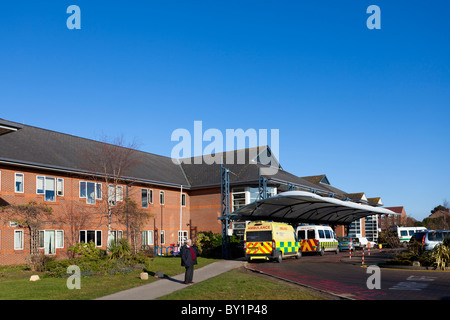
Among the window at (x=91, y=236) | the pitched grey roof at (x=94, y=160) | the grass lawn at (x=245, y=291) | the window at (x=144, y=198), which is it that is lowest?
the window at (x=91, y=236)

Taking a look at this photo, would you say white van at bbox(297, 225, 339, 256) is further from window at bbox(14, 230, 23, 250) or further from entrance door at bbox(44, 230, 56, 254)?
window at bbox(14, 230, 23, 250)

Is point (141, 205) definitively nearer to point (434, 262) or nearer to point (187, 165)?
point (187, 165)

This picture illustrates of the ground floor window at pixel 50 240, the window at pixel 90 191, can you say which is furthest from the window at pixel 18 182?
the window at pixel 90 191

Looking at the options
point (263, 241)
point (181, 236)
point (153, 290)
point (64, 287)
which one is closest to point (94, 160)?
point (181, 236)

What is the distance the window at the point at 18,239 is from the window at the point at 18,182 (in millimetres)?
2497

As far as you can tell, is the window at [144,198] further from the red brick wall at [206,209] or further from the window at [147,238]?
the red brick wall at [206,209]

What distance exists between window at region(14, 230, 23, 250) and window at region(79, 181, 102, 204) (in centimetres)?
521

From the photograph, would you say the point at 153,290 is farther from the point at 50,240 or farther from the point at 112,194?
the point at 112,194

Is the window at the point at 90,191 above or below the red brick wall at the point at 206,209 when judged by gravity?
above

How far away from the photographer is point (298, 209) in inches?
1339

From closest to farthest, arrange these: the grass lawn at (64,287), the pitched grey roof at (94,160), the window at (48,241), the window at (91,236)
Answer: the grass lawn at (64,287) → the pitched grey roof at (94,160) → the window at (48,241) → the window at (91,236)

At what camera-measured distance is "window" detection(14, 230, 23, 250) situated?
91.7 ft

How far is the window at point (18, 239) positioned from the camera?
1101 inches
